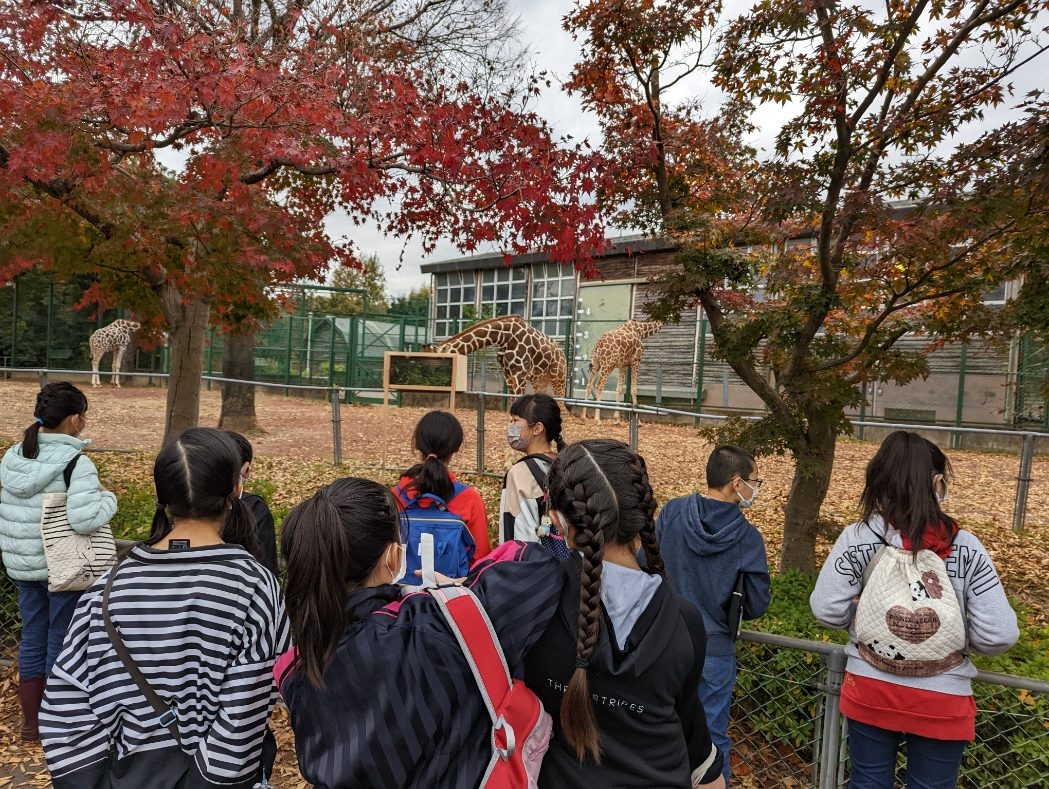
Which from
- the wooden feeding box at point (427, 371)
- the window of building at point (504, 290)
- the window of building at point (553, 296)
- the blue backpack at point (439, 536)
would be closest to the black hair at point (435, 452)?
the blue backpack at point (439, 536)

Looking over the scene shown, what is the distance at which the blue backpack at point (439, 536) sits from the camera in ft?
9.36

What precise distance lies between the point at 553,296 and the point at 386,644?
23002 millimetres

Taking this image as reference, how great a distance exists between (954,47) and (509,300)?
2247 centimetres

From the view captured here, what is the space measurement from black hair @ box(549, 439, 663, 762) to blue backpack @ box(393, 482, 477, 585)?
4.34 feet

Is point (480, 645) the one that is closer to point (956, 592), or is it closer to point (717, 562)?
point (717, 562)

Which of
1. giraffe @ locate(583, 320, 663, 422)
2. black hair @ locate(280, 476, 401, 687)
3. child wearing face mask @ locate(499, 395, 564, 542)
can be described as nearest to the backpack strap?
black hair @ locate(280, 476, 401, 687)

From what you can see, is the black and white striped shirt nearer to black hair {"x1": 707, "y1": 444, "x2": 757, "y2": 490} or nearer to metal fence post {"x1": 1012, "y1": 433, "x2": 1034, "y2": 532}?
black hair {"x1": 707, "y1": 444, "x2": 757, "y2": 490}

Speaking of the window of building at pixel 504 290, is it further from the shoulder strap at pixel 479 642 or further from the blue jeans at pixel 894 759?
the shoulder strap at pixel 479 642

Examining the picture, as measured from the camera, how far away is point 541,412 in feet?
10.5

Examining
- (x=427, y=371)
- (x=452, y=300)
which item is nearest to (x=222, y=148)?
(x=427, y=371)

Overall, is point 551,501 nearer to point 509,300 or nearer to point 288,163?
point 288,163

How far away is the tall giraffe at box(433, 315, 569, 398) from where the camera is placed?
46.4ft

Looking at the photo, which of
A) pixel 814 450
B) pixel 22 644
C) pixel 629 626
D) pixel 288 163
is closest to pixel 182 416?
pixel 288 163

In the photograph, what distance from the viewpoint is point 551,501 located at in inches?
64.3
